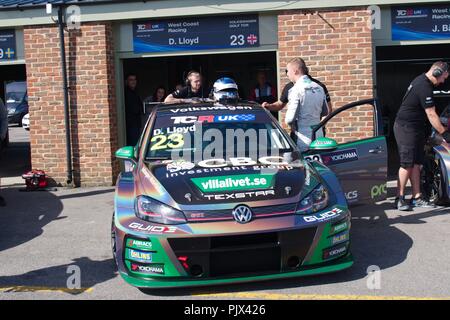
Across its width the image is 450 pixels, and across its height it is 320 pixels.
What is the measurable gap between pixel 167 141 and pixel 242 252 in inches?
68.1

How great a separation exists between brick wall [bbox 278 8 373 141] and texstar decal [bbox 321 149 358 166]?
304 centimetres

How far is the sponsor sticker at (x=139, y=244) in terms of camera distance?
4293 mm

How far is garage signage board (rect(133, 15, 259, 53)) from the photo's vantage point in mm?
9602

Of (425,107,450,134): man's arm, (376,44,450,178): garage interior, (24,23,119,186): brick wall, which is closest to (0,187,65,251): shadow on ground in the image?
(24,23,119,186): brick wall

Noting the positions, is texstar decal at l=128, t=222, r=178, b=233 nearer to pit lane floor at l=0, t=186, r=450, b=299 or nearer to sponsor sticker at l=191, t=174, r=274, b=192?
sponsor sticker at l=191, t=174, r=274, b=192

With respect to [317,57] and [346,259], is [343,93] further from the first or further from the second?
[346,259]

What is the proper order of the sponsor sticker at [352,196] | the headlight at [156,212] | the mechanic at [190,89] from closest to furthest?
the headlight at [156,212] < the sponsor sticker at [352,196] < the mechanic at [190,89]

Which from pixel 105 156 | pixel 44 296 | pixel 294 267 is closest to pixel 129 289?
pixel 44 296

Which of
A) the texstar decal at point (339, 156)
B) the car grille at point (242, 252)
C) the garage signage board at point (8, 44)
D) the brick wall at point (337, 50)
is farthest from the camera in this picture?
the garage signage board at point (8, 44)

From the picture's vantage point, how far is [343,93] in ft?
30.9

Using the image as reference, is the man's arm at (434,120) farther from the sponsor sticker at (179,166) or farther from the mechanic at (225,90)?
the sponsor sticker at (179,166)

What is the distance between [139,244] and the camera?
4348 millimetres

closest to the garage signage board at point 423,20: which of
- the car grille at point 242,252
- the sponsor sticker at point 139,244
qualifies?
the car grille at point 242,252

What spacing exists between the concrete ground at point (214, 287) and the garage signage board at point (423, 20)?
3.10 m
